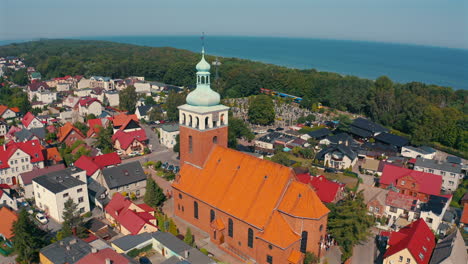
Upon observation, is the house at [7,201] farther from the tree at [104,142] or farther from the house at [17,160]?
the tree at [104,142]

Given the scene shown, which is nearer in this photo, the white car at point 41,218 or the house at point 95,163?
the white car at point 41,218

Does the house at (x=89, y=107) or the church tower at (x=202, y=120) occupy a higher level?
the church tower at (x=202, y=120)

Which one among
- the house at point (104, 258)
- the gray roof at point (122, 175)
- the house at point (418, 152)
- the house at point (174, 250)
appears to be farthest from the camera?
the house at point (418, 152)

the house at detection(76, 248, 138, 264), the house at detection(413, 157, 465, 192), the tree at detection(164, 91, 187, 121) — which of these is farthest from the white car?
the house at detection(413, 157, 465, 192)

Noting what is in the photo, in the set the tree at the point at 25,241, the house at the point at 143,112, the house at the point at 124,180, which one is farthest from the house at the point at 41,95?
the tree at the point at 25,241

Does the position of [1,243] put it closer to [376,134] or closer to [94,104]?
[94,104]

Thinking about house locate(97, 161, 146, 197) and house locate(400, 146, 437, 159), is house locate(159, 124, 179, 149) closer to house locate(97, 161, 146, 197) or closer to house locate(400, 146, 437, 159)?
house locate(97, 161, 146, 197)

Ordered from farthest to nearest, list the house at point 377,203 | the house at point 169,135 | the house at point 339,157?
the house at point 169,135 → the house at point 339,157 → the house at point 377,203

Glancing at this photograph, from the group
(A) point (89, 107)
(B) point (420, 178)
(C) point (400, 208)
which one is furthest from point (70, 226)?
(A) point (89, 107)
